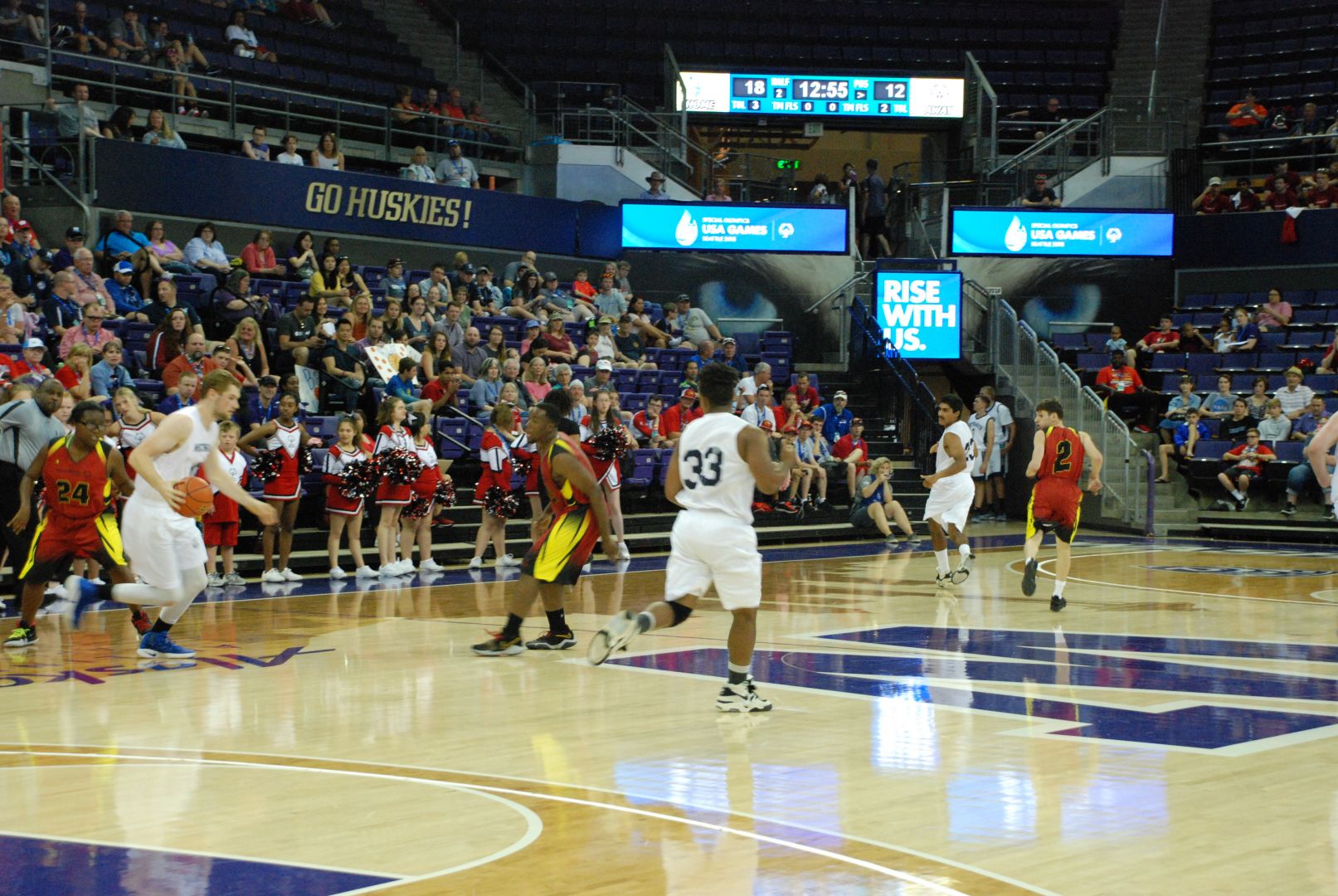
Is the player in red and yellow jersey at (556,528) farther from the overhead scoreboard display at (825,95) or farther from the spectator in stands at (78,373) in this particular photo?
the overhead scoreboard display at (825,95)

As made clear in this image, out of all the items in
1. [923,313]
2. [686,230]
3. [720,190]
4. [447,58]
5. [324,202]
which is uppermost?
[447,58]

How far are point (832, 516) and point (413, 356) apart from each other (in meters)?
6.26

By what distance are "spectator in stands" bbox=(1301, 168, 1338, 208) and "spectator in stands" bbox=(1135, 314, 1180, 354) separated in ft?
12.3

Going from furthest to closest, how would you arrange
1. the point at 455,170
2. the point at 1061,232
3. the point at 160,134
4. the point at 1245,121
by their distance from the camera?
1. the point at 1245,121
2. the point at 1061,232
3. the point at 455,170
4. the point at 160,134

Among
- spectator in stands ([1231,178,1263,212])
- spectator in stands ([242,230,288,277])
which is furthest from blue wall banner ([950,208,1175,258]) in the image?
spectator in stands ([242,230,288,277])

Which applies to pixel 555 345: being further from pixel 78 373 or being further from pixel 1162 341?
pixel 1162 341

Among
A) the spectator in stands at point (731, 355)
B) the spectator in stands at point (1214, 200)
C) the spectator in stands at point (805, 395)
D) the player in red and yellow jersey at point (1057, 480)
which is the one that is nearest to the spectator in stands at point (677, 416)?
the spectator in stands at point (731, 355)

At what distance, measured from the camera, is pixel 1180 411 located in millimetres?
23062

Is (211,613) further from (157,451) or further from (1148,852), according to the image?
(1148,852)

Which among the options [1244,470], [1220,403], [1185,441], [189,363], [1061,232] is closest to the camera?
[189,363]

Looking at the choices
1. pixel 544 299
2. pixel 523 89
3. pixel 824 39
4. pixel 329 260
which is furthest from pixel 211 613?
pixel 824 39

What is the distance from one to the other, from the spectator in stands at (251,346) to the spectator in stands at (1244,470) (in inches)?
516

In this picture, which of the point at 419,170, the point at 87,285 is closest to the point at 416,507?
the point at 87,285

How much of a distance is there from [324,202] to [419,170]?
1.99 m
